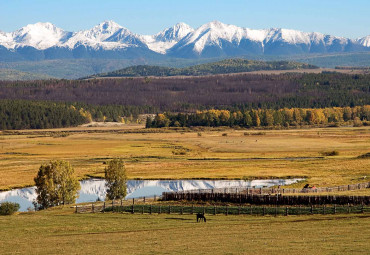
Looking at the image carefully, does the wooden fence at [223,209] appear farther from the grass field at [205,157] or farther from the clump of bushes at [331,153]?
the clump of bushes at [331,153]

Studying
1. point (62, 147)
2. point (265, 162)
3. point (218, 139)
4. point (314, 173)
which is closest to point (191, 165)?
point (265, 162)

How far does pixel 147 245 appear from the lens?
48.0 metres

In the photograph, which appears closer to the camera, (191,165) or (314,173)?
(314,173)

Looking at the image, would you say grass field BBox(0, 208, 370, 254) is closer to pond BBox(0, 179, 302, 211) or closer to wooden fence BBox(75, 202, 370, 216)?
wooden fence BBox(75, 202, 370, 216)

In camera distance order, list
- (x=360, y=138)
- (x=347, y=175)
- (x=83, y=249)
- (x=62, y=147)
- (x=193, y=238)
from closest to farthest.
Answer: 1. (x=83, y=249)
2. (x=193, y=238)
3. (x=347, y=175)
4. (x=62, y=147)
5. (x=360, y=138)

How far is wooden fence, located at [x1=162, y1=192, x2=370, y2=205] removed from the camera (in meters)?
65.6

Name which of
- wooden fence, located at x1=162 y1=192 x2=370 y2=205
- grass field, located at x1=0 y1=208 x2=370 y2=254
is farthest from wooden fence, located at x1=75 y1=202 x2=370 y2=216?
grass field, located at x1=0 y1=208 x2=370 y2=254

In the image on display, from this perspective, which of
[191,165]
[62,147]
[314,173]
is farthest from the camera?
[62,147]

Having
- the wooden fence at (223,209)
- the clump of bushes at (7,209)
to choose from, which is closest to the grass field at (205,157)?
the wooden fence at (223,209)

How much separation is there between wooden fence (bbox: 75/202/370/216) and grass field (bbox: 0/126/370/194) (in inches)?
467

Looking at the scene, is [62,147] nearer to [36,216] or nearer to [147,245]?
[36,216]

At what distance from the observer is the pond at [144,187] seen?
9431 cm

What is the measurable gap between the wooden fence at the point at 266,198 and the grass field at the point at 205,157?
24.4 ft

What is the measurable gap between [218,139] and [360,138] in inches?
1550
